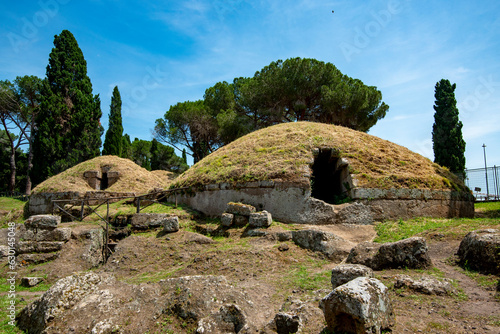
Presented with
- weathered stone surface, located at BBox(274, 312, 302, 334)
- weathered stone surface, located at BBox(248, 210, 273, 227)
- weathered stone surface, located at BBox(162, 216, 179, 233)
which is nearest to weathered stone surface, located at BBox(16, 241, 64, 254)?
Result: weathered stone surface, located at BBox(162, 216, 179, 233)

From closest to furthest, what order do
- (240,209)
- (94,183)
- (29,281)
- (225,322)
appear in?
(225,322) < (29,281) < (240,209) < (94,183)

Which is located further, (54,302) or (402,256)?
(402,256)

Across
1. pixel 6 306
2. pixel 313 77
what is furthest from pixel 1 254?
pixel 313 77

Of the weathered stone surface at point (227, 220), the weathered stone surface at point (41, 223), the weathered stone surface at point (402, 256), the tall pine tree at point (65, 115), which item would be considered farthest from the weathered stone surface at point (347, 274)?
the tall pine tree at point (65, 115)

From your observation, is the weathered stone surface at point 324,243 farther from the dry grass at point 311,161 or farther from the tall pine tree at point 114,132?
the tall pine tree at point 114,132

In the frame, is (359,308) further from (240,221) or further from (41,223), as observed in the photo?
(41,223)

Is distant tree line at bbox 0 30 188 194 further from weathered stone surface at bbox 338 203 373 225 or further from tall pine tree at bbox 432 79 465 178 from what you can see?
tall pine tree at bbox 432 79 465 178

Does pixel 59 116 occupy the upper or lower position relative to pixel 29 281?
upper

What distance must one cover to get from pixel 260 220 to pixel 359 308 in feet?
18.5

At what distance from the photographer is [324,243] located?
285 inches

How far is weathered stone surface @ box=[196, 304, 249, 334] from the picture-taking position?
396 centimetres

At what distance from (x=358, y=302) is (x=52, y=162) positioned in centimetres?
2750

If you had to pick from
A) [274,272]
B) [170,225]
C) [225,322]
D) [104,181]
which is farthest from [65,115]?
[225,322]

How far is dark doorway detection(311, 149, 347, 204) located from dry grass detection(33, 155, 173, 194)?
28.3ft
